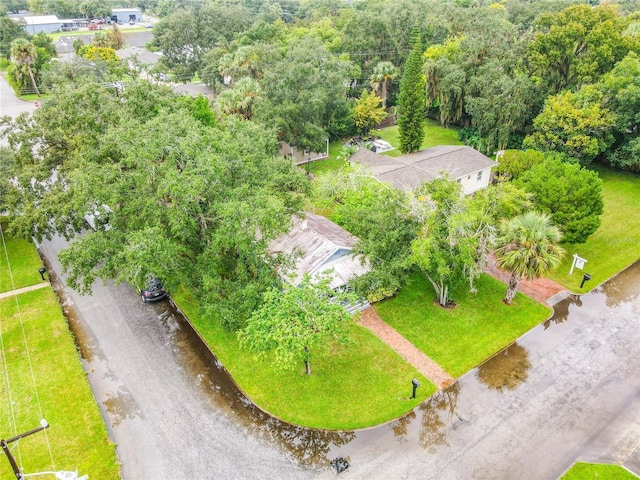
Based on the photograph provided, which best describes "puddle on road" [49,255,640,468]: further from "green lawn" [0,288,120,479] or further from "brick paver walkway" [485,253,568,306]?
"green lawn" [0,288,120,479]

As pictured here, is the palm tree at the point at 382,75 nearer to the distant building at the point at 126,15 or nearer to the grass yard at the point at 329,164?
the grass yard at the point at 329,164

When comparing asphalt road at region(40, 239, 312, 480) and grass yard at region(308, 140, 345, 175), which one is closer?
asphalt road at region(40, 239, 312, 480)

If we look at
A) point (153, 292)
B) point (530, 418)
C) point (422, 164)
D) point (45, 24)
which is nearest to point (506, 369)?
point (530, 418)

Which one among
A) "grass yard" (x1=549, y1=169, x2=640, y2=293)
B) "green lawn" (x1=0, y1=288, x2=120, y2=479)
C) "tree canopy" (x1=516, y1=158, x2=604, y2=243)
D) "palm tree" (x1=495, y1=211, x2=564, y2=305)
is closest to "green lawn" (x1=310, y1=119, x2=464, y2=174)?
"grass yard" (x1=549, y1=169, x2=640, y2=293)

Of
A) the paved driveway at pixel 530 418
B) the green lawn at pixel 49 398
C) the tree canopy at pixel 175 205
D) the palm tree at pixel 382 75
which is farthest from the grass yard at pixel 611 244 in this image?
the green lawn at pixel 49 398

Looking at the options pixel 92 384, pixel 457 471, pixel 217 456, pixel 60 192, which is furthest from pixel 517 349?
pixel 60 192

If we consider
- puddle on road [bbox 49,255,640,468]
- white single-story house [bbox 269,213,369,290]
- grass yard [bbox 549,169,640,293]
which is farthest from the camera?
grass yard [bbox 549,169,640,293]

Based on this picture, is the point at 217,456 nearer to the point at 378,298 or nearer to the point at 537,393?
the point at 378,298
